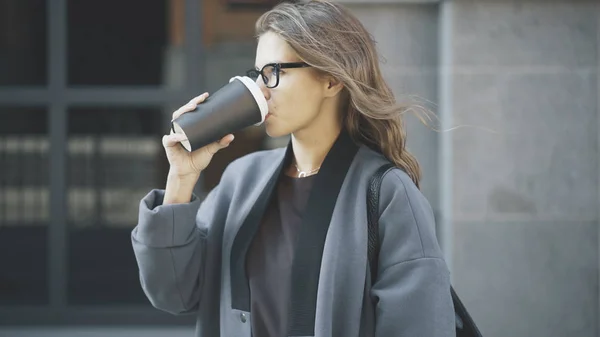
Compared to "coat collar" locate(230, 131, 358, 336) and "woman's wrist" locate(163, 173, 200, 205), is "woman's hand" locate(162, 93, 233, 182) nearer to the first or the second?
"woman's wrist" locate(163, 173, 200, 205)

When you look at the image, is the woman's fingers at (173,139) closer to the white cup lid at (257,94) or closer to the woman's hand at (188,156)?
the woman's hand at (188,156)

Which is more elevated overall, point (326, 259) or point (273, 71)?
point (273, 71)

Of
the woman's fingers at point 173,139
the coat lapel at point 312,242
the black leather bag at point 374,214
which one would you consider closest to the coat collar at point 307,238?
the coat lapel at point 312,242

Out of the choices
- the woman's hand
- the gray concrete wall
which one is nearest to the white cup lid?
the woman's hand

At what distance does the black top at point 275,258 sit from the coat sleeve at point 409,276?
10.1 inches

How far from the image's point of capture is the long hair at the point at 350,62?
218 cm

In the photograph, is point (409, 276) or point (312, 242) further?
point (312, 242)

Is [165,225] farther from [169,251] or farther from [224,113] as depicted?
[224,113]

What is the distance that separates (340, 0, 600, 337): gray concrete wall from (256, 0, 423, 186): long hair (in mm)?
2145

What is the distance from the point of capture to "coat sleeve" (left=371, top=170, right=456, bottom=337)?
2.06 metres

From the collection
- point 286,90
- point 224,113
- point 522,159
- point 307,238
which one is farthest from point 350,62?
point 522,159

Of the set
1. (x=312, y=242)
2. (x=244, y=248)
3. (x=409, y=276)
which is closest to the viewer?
(x=409, y=276)

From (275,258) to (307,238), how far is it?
0.13m

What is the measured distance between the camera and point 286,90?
221 cm
